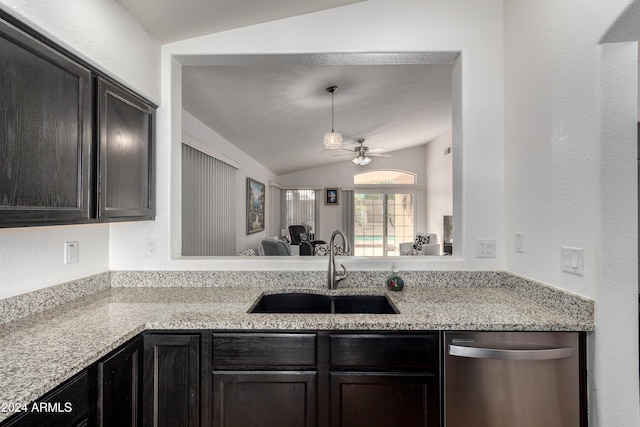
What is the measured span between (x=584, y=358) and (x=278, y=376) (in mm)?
1222

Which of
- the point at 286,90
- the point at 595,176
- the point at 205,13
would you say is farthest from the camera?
the point at 286,90

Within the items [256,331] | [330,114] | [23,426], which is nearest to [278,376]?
[256,331]

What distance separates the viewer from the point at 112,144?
1.44m

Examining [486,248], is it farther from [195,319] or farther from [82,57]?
[82,57]

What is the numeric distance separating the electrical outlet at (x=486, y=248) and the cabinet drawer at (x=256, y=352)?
46.5 inches

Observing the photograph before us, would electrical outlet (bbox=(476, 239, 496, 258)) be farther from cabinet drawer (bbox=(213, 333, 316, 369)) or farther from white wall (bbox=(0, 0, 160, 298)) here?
white wall (bbox=(0, 0, 160, 298))

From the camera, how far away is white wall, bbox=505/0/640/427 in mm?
1189

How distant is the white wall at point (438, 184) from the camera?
6641mm

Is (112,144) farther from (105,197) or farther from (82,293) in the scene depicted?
(82,293)

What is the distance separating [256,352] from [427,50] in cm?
187

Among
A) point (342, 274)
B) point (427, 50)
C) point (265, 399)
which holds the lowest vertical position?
point (265, 399)

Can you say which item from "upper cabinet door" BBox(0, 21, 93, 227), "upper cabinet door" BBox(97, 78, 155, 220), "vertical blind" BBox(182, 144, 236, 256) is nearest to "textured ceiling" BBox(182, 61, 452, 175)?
"vertical blind" BBox(182, 144, 236, 256)

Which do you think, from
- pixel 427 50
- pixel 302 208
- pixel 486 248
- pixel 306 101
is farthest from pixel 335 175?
pixel 486 248

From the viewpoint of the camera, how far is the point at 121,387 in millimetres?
1176
